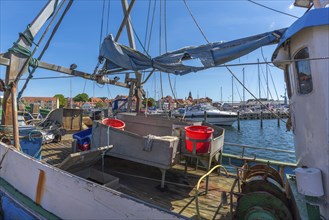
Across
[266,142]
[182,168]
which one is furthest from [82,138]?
[266,142]

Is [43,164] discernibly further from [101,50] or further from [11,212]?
[101,50]

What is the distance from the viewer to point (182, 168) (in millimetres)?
6371

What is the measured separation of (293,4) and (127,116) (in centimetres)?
574

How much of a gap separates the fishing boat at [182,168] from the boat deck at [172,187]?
0.02 metres

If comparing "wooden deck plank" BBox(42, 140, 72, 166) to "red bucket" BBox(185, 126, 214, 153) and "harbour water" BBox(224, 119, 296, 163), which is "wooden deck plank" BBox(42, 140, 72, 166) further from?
"harbour water" BBox(224, 119, 296, 163)

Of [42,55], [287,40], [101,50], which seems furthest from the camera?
[42,55]

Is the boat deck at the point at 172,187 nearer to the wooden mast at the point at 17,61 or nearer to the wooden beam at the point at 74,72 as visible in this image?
the wooden mast at the point at 17,61

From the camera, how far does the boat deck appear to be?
397cm

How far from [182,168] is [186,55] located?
3528mm

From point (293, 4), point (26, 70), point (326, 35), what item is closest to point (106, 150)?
point (26, 70)

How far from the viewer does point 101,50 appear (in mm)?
5246

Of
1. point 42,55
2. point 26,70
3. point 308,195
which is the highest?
point 42,55

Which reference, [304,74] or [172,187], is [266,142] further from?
[304,74]

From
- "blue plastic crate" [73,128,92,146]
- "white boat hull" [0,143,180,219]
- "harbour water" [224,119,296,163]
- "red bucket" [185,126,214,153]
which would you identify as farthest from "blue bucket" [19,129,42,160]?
"harbour water" [224,119,296,163]
